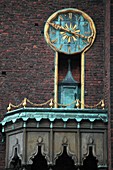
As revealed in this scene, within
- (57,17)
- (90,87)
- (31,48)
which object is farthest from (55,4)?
(90,87)

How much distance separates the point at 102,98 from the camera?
18.1 m

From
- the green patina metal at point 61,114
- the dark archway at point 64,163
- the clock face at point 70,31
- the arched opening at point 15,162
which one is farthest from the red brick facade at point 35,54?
the dark archway at point 64,163

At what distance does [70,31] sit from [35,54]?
1.29 m

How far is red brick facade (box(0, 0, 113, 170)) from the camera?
18.2m

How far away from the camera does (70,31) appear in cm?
1873

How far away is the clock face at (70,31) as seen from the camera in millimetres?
18656

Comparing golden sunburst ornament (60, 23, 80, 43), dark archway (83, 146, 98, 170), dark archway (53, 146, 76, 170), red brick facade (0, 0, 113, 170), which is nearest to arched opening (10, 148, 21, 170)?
red brick facade (0, 0, 113, 170)

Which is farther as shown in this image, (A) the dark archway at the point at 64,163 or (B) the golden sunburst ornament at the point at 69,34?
(B) the golden sunburst ornament at the point at 69,34

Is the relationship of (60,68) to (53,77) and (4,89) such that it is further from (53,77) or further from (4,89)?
(4,89)

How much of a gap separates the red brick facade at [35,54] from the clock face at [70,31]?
0.17m

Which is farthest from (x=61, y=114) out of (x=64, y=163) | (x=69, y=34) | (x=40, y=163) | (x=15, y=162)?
(x=69, y=34)

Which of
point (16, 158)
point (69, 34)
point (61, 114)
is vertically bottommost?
point (16, 158)

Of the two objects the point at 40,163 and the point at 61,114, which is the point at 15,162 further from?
the point at 61,114

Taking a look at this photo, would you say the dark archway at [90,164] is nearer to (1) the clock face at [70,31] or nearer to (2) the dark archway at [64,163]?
(2) the dark archway at [64,163]
